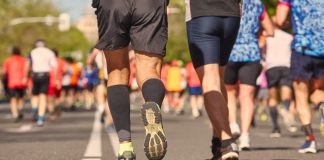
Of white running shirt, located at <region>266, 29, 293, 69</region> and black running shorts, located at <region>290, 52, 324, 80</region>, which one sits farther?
white running shirt, located at <region>266, 29, 293, 69</region>

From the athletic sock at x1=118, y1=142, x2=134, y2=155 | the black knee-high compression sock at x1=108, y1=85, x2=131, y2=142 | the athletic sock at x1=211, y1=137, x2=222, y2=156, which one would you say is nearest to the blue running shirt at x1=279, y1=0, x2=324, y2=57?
the athletic sock at x1=211, y1=137, x2=222, y2=156

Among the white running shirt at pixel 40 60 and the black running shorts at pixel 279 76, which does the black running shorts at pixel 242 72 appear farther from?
the white running shirt at pixel 40 60

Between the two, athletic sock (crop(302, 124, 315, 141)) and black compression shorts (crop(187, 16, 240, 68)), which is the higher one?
black compression shorts (crop(187, 16, 240, 68))

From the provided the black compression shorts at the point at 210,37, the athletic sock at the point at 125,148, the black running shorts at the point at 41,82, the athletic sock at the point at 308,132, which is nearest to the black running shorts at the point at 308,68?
the athletic sock at the point at 308,132

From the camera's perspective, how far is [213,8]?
787 cm

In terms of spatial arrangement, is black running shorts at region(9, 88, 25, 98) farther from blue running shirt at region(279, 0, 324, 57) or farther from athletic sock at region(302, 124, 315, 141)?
blue running shirt at region(279, 0, 324, 57)

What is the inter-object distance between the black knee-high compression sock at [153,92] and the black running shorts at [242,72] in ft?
14.7

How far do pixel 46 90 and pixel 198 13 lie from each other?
46.1ft

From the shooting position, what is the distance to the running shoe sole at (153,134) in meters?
6.05

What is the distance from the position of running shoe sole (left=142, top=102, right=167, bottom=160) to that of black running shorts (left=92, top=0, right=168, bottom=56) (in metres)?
0.62

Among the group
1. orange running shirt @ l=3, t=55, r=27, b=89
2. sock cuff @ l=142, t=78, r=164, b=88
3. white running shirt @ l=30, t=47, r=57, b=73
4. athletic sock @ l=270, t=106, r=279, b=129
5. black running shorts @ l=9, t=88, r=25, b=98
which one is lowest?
black running shorts @ l=9, t=88, r=25, b=98

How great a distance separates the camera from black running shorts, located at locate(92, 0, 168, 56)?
680cm

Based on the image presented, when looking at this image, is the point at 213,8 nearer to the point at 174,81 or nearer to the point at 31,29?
the point at 174,81

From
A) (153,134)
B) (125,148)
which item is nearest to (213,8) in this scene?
(125,148)
